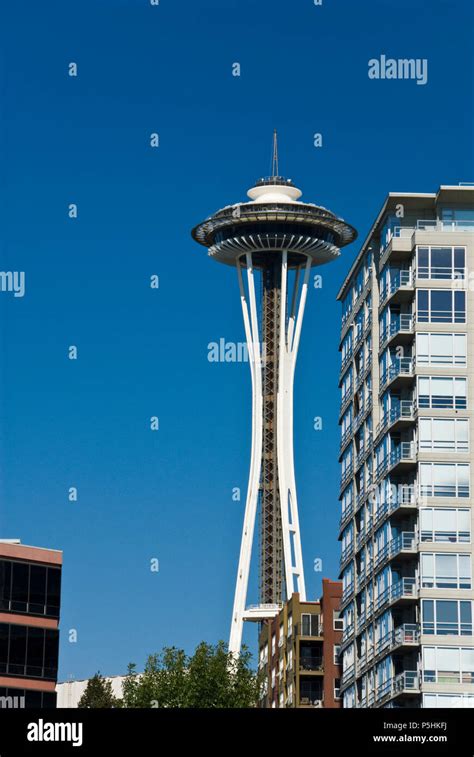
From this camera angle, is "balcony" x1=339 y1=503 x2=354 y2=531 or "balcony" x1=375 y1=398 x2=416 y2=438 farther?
"balcony" x1=339 y1=503 x2=354 y2=531

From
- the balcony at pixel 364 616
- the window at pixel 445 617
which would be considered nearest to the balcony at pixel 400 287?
the window at pixel 445 617

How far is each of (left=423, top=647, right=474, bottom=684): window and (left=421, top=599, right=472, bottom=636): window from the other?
1.14m

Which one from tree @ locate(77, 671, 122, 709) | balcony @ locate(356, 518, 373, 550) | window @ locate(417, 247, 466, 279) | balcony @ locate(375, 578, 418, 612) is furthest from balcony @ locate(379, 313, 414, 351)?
tree @ locate(77, 671, 122, 709)

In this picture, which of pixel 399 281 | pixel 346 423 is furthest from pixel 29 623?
pixel 399 281

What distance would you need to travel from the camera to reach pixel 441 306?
93.9 meters

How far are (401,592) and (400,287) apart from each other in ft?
58.6

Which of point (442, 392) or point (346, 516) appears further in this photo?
point (346, 516)

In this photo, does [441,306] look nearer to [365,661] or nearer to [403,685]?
[403,685]

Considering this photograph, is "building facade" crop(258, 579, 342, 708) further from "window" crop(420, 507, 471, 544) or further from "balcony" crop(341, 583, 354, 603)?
"window" crop(420, 507, 471, 544)

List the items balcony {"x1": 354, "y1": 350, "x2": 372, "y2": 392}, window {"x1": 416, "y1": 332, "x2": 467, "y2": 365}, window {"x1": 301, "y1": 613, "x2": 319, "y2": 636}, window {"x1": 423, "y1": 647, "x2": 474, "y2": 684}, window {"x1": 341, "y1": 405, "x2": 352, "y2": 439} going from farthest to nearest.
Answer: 1. window {"x1": 301, "y1": 613, "x2": 319, "y2": 636}
2. window {"x1": 341, "y1": 405, "x2": 352, "y2": 439}
3. balcony {"x1": 354, "y1": 350, "x2": 372, "y2": 392}
4. window {"x1": 416, "y1": 332, "x2": 467, "y2": 365}
5. window {"x1": 423, "y1": 647, "x2": 474, "y2": 684}

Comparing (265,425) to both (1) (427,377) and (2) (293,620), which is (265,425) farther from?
(1) (427,377)

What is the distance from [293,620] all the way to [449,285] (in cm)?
5623

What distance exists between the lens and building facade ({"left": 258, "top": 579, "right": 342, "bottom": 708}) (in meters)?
130

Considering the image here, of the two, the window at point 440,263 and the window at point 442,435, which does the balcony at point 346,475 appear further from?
the window at point 440,263
